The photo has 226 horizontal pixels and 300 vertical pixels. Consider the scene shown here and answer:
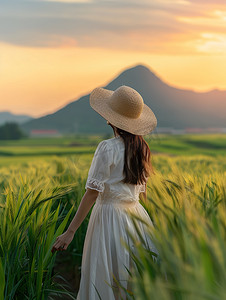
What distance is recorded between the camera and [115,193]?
2531 mm

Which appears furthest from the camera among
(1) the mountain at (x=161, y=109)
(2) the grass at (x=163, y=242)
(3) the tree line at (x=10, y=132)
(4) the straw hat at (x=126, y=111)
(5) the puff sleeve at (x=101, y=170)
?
(1) the mountain at (x=161, y=109)

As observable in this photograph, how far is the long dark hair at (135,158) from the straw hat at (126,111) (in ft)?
0.19

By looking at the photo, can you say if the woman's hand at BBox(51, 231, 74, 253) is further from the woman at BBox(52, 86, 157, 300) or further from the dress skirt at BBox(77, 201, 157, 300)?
the dress skirt at BBox(77, 201, 157, 300)

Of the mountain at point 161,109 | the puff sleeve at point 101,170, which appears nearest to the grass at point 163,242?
the puff sleeve at point 101,170

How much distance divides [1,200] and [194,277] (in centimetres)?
190

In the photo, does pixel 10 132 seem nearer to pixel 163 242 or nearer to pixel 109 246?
pixel 109 246

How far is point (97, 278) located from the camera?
2572mm

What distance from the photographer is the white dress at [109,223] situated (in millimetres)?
2436

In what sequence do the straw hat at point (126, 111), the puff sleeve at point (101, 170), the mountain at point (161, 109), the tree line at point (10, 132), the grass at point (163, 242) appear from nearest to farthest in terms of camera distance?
the grass at point (163, 242) → the puff sleeve at point (101, 170) → the straw hat at point (126, 111) → the tree line at point (10, 132) → the mountain at point (161, 109)

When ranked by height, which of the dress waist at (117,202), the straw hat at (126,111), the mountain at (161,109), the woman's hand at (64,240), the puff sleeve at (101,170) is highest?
the straw hat at (126,111)

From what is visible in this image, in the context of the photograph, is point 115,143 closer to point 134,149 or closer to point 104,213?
point 134,149

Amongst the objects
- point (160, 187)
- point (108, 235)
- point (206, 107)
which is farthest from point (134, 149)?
point (206, 107)

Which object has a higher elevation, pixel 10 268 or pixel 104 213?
pixel 104 213

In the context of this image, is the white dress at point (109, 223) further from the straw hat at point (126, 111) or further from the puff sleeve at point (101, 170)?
the straw hat at point (126, 111)
